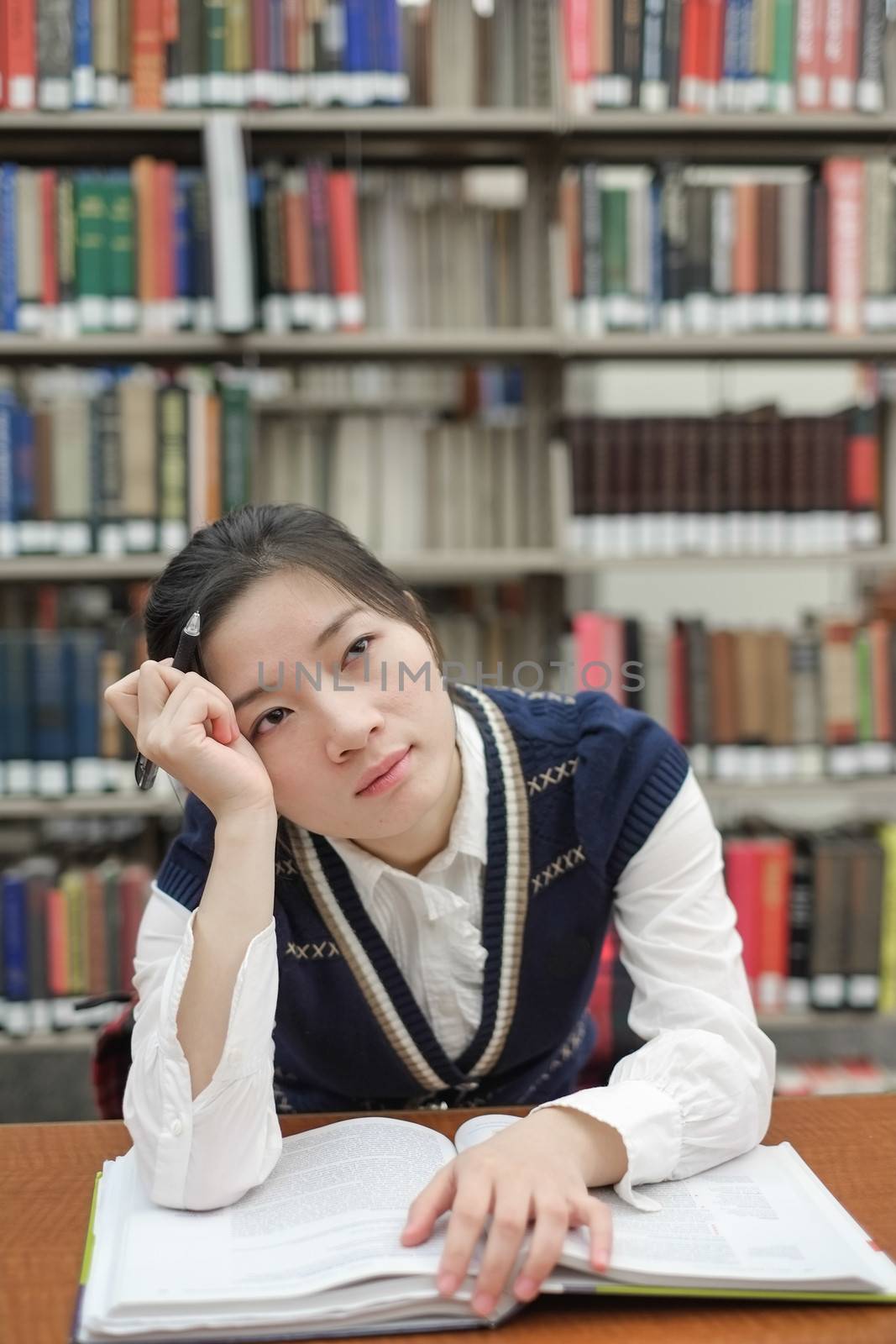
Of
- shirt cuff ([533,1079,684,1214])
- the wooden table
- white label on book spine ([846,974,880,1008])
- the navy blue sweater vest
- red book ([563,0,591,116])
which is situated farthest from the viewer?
white label on book spine ([846,974,880,1008])

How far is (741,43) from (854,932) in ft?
5.87

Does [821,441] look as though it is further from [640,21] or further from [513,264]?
[640,21]

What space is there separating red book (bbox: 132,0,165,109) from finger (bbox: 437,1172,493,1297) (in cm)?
216

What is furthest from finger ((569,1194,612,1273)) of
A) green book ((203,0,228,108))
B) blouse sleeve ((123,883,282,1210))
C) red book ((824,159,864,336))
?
green book ((203,0,228,108))

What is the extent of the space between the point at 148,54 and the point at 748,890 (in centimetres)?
203

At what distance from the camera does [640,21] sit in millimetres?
2209

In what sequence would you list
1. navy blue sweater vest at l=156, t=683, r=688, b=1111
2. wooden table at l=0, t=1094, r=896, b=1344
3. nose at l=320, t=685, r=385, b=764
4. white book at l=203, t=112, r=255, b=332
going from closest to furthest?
wooden table at l=0, t=1094, r=896, b=1344 → nose at l=320, t=685, r=385, b=764 → navy blue sweater vest at l=156, t=683, r=688, b=1111 → white book at l=203, t=112, r=255, b=332

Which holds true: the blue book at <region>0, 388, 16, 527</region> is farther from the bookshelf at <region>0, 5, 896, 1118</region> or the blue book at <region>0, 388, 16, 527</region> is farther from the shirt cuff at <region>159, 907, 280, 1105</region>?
the shirt cuff at <region>159, 907, 280, 1105</region>

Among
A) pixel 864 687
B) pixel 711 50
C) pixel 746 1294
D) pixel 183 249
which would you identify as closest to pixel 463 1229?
pixel 746 1294

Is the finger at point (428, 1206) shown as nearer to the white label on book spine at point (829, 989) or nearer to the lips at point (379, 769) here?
the lips at point (379, 769)

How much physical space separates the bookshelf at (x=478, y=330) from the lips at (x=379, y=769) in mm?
1416

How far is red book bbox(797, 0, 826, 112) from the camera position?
224 cm

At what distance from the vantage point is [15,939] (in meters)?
2.24

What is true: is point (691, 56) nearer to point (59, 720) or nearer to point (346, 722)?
point (59, 720)
